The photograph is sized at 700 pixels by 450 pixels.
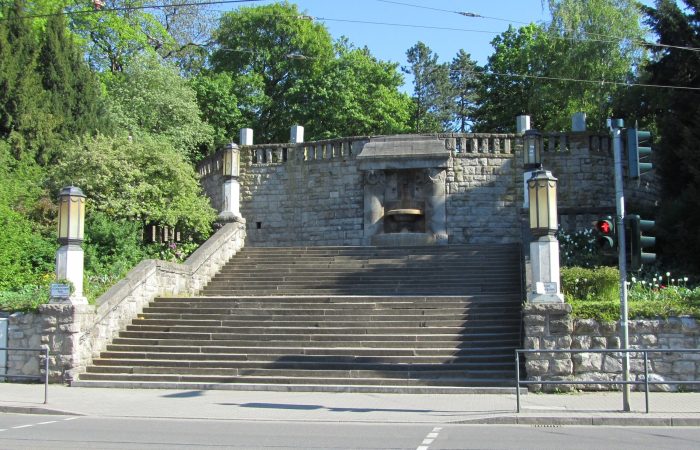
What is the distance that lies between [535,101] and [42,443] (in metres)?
28.6

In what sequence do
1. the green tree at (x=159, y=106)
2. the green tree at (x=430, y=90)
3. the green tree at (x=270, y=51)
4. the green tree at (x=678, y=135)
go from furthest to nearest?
1. the green tree at (x=430, y=90)
2. the green tree at (x=270, y=51)
3. the green tree at (x=159, y=106)
4. the green tree at (x=678, y=135)

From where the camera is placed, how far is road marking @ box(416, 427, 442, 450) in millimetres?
8820

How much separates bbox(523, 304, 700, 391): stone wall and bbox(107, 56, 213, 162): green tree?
2160 cm

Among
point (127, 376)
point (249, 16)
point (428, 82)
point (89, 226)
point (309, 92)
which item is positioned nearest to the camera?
point (127, 376)

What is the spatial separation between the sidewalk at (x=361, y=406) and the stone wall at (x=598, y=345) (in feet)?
1.58

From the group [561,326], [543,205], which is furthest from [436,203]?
[561,326]

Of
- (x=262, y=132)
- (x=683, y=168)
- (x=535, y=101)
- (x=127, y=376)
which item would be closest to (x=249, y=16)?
(x=262, y=132)

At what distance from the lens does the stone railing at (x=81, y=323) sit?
14.8 m

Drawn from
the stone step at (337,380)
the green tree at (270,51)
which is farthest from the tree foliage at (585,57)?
the stone step at (337,380)

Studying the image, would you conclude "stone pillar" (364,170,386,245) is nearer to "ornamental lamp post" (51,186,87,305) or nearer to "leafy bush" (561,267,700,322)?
"leafy bush" (561,267,700,322)

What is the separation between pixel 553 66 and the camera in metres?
33.3

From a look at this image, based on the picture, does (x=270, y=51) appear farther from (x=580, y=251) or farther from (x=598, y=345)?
(x=598, y=345)

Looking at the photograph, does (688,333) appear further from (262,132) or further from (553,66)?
(262,132)

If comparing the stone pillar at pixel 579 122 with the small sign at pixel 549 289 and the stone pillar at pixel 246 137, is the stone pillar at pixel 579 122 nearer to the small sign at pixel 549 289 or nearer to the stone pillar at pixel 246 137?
the stone pillar at pixel 246 137
